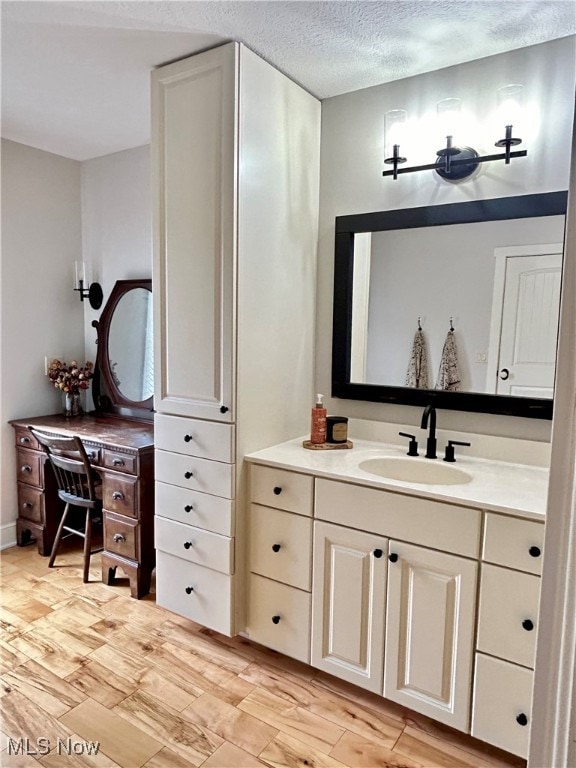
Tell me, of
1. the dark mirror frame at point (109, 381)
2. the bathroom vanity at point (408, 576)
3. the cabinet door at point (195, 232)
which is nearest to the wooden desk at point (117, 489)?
the dark mirror frame at point (109, 381)

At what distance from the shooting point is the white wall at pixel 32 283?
2.97 metres

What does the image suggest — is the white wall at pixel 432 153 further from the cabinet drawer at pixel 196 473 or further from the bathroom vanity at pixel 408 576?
the cabinet drawer at pixel 196 473

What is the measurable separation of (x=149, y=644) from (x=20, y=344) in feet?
6.41

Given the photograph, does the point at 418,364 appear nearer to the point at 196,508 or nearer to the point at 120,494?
the point at 196,508

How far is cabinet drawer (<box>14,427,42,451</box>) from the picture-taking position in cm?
291

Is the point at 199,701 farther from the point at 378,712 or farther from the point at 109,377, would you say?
the point at 109,377

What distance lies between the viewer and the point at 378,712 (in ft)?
5.90

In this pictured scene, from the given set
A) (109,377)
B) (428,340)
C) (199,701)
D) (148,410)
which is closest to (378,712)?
(199,701)

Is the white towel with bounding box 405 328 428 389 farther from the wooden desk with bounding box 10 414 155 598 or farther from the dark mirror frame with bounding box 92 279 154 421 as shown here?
the dark mirror frame with bounding box 92 279 154 421

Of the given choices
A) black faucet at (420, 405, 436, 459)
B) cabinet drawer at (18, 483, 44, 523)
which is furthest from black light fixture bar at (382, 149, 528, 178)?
cabinet drawer at (18, 483, 44, 523)

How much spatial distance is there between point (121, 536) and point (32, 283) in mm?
1688

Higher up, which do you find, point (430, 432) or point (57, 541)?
point (430, 432)

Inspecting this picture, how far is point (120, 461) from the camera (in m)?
2.47

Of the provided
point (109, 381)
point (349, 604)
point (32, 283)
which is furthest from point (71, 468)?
point (349, 604)
